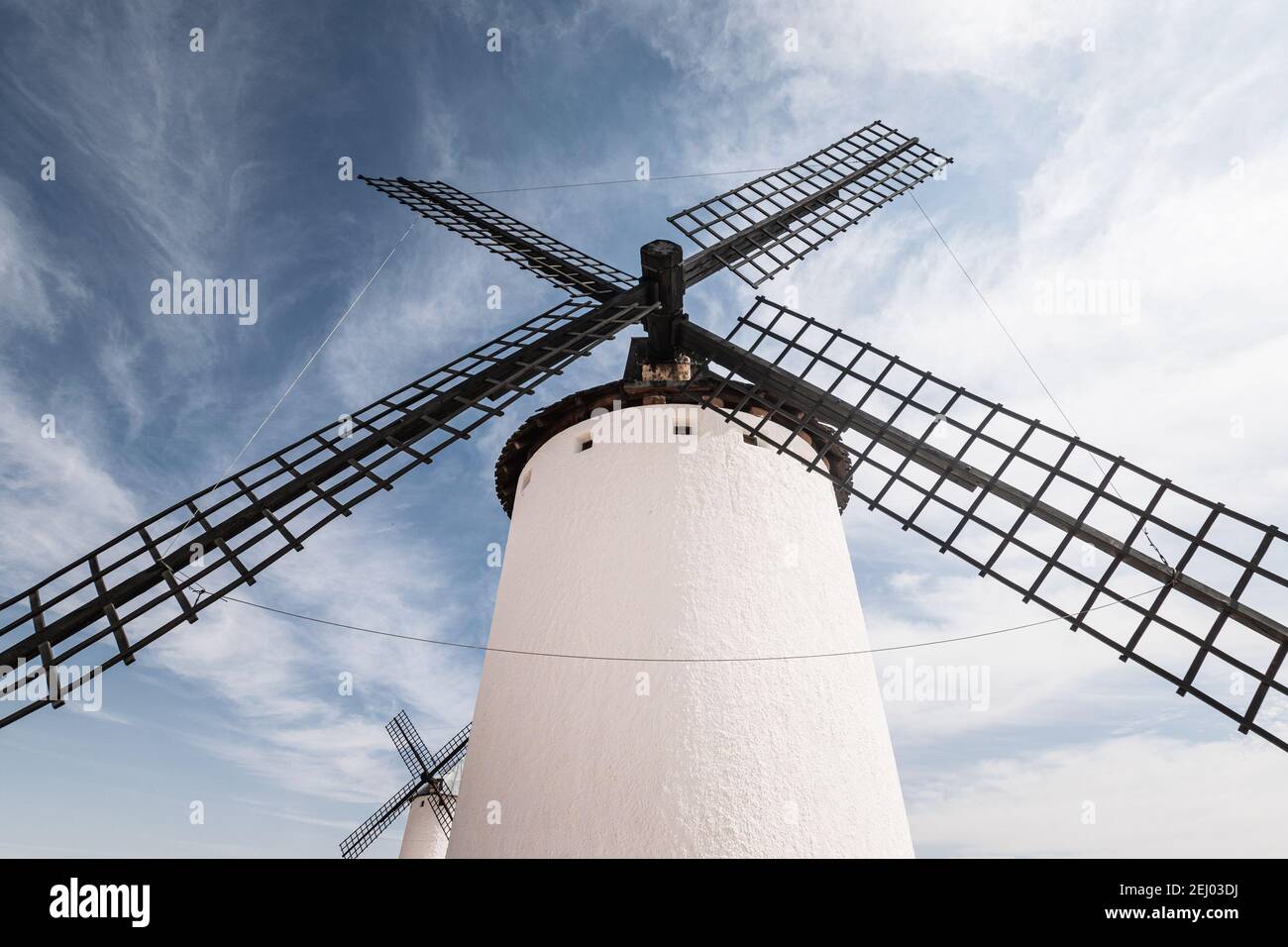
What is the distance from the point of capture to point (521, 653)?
592cm

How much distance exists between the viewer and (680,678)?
5199mm

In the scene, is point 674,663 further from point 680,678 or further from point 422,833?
point 422,833

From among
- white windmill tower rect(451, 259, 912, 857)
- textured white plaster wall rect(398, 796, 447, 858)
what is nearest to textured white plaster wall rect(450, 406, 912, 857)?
white windmill tower rect(451, 259, 912, 857)

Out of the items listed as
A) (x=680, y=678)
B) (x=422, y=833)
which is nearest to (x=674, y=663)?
(x=680, y=678)

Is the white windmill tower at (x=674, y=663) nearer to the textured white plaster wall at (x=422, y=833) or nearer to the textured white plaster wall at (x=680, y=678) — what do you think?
the textured white plaster wall at (x=680, y=678)

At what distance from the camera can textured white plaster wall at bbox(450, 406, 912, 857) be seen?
4.84 metres

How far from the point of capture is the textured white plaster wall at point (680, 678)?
4.84m

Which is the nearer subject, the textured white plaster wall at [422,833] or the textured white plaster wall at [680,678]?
the textured white plaster wall at [680,678]

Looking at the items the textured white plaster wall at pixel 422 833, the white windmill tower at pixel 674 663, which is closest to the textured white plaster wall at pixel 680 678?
the white windmill tower at pixel 674 663

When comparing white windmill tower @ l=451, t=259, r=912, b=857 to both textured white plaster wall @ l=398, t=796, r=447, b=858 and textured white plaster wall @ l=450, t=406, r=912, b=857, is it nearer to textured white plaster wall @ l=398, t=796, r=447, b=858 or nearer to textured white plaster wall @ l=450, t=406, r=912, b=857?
textured white plaster wall @ l=450, t=406, r=912, b=857

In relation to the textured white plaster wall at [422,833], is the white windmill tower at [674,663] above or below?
above
